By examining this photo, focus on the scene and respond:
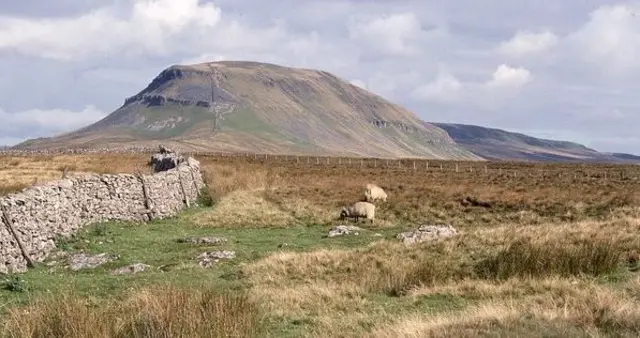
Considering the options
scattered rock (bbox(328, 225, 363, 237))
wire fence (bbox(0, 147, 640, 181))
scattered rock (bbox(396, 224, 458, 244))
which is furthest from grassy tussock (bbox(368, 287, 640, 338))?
wire fence (bbox(0, 147, 640, 181))

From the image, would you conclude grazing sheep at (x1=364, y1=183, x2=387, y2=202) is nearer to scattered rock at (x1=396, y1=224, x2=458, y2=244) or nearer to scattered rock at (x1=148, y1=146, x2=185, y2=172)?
scattered rock at (x1=396, y1=224, x2=458, y2=244)

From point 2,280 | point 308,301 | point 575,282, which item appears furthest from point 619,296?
point 2,280

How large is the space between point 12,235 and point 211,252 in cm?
549

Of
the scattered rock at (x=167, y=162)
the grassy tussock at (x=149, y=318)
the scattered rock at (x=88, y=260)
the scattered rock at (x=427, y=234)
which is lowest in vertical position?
the scattered rock at (x=88, y=260)

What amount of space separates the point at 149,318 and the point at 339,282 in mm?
6502

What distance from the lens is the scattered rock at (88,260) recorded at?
734 inches

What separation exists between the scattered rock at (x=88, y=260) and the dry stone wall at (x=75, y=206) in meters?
1.22

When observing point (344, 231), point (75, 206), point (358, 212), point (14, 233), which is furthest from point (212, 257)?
point (358, 212)

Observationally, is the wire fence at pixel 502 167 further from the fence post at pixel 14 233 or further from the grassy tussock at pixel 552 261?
the fence post at pixel 14 233

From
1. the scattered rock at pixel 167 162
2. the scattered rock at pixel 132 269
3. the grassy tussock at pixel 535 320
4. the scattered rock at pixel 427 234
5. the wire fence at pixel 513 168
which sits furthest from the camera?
the wire fence at pixel 513 168

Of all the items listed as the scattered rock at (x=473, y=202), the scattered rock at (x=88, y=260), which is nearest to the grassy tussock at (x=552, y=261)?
the scattered rock at (x=88, y=260)

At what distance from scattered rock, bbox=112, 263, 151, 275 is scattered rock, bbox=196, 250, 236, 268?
151 cm

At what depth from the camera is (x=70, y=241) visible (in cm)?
2308

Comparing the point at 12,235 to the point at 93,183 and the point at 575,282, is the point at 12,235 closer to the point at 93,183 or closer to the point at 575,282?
the point at 93,183
